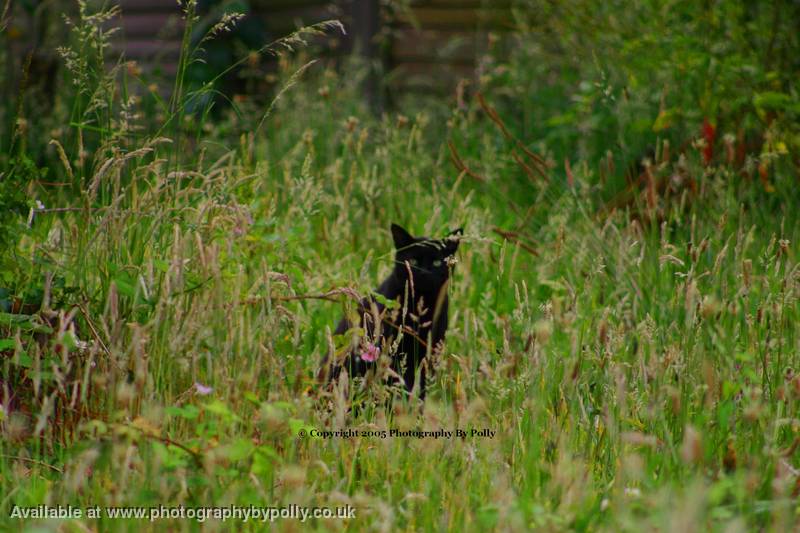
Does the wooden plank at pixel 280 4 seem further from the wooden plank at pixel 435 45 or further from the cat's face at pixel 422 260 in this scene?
the cat's face at pixel 422 260

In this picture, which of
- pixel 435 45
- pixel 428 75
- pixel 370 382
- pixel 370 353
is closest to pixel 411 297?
pixel 370 382

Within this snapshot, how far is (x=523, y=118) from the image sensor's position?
7.04m

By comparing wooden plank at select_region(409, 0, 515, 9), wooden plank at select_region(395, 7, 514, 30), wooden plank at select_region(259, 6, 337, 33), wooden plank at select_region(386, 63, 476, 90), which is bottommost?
wooden plank at select_region(386, 63, 476, 90)

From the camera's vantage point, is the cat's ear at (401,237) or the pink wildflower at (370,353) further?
the cat's ear at (401,237)

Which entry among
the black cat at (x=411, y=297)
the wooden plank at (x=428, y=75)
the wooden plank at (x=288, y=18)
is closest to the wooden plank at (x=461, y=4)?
the wooden plank at (x=428, y=75)

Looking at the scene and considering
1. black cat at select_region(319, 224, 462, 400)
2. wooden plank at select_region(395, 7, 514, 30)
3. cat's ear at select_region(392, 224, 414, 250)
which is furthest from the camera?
wooden plank at select_region(395, 7, 514, 30)

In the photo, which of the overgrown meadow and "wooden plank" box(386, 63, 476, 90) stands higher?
the overgrown meadow

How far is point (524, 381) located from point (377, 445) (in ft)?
1.51

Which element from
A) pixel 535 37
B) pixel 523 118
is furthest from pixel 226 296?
pixel 535 37

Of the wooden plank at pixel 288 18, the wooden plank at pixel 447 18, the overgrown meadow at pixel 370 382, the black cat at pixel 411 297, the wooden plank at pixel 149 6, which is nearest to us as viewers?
the overgrown meadow at pixel 370 382

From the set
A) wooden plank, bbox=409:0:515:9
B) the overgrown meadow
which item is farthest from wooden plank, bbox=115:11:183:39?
the overgrown meadow

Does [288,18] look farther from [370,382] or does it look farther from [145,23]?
[370,382]

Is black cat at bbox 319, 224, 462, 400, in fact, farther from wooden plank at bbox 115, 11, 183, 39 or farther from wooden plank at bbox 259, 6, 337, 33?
wooden plank at bbox 115, 11, 183, 39

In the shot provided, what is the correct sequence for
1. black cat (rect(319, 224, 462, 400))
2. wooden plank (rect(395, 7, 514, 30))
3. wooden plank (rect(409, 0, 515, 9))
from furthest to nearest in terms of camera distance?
wooden plank (rect(395, 7, 514, 30)), wooden plank (rect(409, 0, 515, 9)), black cat (rect(319, 224, 462, 400))
